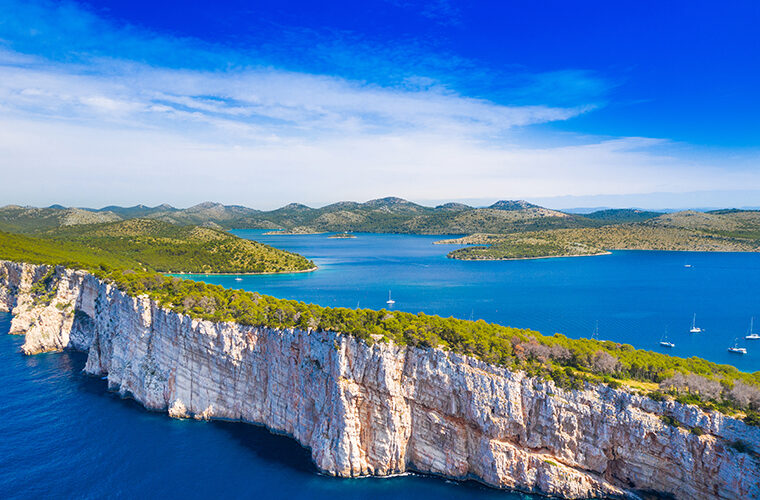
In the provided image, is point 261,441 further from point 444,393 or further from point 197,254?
point 197,254

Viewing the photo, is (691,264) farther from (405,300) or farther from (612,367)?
(612,367)

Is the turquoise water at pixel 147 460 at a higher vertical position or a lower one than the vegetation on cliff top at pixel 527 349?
lower

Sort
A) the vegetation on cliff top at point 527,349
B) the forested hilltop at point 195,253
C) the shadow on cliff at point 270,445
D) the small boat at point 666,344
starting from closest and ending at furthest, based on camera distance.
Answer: the vegetation on cliff top at point 527,349 → the shadow on cliff at point 270,445 → the small boat at point 666,344 → the forested hilltop at point 195,253

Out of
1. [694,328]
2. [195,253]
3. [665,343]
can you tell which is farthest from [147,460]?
[195,253]

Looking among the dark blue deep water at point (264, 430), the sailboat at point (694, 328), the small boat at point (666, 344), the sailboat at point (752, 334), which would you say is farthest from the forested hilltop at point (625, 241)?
the small boat at point (666, 344)

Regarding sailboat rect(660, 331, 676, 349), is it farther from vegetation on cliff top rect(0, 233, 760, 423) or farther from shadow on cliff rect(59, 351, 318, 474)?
shadow on cliff rect(59, 351, 318, 474)

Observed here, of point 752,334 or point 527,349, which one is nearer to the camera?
point 527,349

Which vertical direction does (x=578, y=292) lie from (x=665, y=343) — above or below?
above

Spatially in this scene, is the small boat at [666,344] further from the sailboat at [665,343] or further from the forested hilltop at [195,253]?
the forested hilltop at [195,253]
